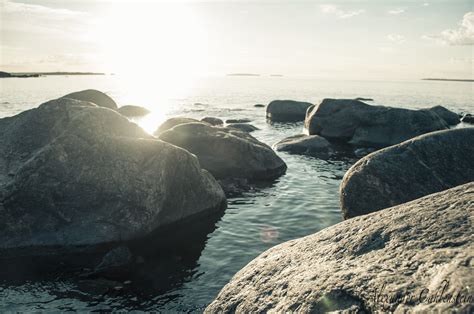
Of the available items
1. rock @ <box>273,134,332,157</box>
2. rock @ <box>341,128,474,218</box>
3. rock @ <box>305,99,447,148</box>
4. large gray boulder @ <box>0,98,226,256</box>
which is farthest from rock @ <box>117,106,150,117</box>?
rock @ <box>341,128,474,218</box>

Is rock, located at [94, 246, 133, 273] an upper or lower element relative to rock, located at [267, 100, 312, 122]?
lower

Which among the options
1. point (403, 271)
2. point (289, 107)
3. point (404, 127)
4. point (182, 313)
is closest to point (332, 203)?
point (182, 313)

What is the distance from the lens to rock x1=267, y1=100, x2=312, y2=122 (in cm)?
5125

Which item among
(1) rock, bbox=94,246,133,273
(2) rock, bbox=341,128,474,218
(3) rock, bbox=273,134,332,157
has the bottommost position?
(1) rock, bbox=94,246,133,273

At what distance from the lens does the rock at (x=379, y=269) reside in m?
3.81

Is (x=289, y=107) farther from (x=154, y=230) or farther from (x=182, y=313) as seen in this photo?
(x=182, y=313)

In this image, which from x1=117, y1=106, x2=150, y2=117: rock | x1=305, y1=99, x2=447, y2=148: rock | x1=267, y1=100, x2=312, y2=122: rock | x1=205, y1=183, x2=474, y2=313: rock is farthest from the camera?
x1=117, y1=106, x2=150, y2=117: rock

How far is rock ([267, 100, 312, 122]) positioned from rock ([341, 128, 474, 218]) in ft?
126

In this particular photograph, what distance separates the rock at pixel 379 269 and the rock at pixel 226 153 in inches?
511

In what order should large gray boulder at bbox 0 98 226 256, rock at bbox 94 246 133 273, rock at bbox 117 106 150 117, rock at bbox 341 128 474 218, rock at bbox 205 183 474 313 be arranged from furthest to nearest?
rock at bbox 117 106 150 117 < rock at bbox 341 128 474 218 < large gray boulder at bbox 0 98 226 256 < rock at bbox 94 246 133 273 < rock at bbox 205 183 474 313

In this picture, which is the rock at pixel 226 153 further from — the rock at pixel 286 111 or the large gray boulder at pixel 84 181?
the rock at pixel 286 111

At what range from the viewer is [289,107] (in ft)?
170

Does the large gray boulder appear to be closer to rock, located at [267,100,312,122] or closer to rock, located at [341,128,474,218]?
rock, located at [341,128,474,218]

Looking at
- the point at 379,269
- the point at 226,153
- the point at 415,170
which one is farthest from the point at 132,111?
the point at 379,269
